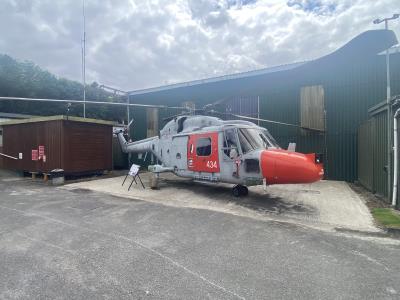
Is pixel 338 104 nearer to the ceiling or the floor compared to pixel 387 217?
nearer to the ceiling

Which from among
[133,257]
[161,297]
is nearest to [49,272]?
[133,257]

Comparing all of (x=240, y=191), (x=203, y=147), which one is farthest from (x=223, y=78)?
(x=240, y=191)

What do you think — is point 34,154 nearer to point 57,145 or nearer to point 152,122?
point 57,145

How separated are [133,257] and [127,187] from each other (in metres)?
7.26

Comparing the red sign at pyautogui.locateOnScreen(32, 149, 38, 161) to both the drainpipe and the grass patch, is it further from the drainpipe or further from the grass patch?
the drainpipe

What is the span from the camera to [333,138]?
1338 centimetres

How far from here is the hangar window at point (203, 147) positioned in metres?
9.49

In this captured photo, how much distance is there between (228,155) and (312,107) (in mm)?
7022

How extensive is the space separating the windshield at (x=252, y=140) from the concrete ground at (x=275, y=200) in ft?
5.27

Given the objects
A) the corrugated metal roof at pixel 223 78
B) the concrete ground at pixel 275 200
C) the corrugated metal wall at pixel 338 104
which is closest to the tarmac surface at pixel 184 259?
the concrete ground at pixel 275 200

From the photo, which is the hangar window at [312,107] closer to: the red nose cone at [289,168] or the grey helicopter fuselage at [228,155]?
the grey helicopter fuselage at [228,155]

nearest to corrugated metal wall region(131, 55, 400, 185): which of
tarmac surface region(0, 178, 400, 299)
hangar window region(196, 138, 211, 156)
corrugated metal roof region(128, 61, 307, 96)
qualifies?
corrugated metal roof region(128, 61, 307, 96)

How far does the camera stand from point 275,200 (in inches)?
343

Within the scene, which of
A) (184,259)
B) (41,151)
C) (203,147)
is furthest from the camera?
(41,151)
